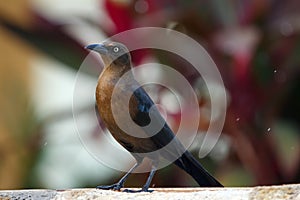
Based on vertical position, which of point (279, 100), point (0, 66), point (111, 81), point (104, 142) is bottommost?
point (0, 66)

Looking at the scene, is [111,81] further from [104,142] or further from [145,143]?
[104,142]

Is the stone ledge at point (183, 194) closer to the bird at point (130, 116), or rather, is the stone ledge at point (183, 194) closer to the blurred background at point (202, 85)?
the bird at point (130, 116)

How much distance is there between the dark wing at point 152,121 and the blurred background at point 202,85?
1.09 m

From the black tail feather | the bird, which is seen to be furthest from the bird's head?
the black tail feather

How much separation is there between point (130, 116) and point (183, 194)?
371mm

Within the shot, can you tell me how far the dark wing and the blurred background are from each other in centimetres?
109

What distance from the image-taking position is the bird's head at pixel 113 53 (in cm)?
292

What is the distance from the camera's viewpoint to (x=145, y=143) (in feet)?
9.73

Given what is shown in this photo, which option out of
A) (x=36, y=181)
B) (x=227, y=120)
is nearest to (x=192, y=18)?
(x=227, y=120)

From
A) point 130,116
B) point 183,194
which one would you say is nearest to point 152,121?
point 130,116

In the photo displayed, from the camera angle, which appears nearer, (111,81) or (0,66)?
(111,81)

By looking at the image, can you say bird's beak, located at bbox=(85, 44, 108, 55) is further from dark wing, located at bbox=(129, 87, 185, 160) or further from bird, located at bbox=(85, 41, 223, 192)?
dark wing, located at bbox=(129, 87, 185, 160)

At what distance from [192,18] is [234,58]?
0.83ft

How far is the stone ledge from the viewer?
254cm
